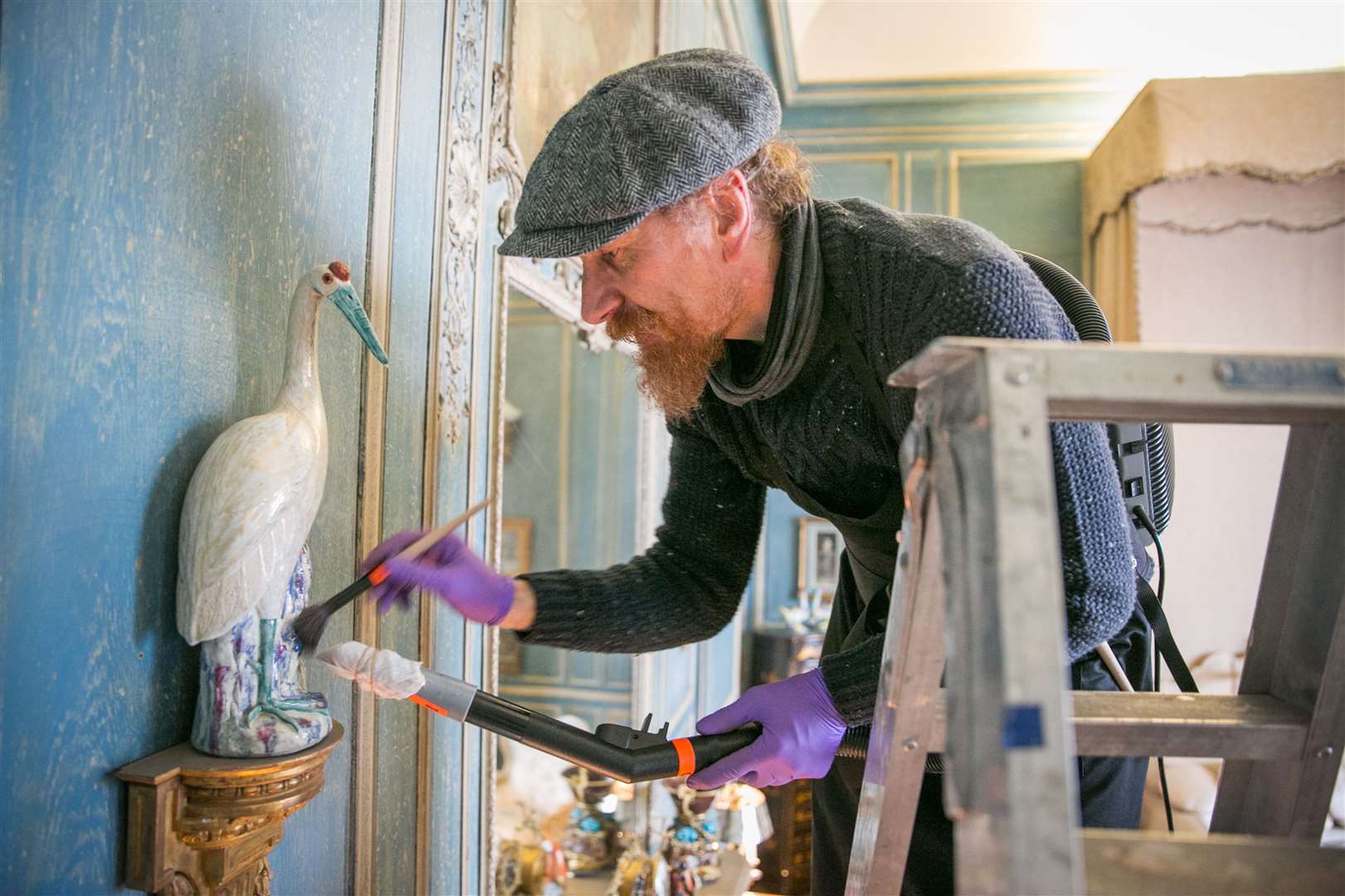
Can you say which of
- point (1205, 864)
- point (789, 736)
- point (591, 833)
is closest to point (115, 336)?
point (789, 736)

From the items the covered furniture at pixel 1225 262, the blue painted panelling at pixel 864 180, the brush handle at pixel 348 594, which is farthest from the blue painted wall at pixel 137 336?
the blue painted panelling at pixel 864 180

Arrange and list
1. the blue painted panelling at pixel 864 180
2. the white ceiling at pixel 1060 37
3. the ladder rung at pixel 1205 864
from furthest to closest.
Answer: the blue painted panelling at pixel 864 180 < the white ceiling at pixel 1060 37 < the ladder rung at pixel 1205 864

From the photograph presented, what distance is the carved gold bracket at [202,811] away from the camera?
737 mm

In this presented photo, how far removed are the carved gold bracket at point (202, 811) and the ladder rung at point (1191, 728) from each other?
0.52m

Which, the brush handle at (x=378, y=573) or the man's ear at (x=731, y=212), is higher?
the man's ear at (x=731, y=212)

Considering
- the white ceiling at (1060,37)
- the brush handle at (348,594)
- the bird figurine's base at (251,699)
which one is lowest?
the bird figurine's base at (251,699)

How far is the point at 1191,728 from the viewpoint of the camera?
70 centimetres

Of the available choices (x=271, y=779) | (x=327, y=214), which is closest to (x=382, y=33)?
(x=327, y=214)

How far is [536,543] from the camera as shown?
3.34m

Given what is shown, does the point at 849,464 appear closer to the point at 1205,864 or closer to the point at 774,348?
the point at 774,348

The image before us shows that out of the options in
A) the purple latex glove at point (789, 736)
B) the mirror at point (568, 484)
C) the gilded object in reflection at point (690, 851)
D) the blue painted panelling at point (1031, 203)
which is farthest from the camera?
the blue painted panelling at point (1031, 203)

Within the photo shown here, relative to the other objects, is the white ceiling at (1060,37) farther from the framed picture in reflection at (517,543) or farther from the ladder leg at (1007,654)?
the ladder leg at (1007,654)

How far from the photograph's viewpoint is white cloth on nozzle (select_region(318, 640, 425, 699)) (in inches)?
35.8

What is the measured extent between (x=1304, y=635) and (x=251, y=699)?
2.86 feet
